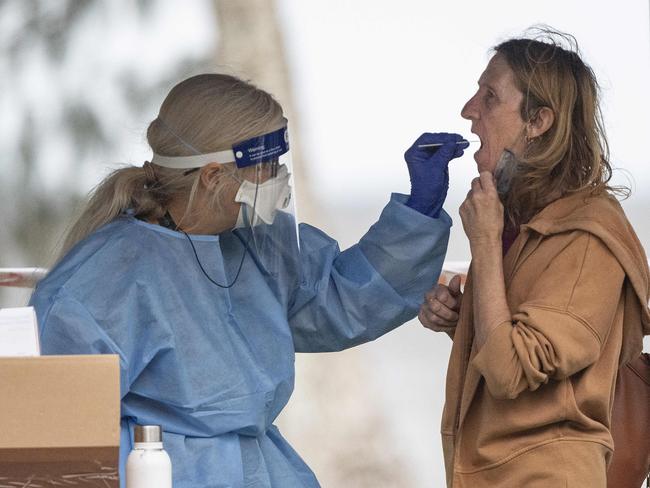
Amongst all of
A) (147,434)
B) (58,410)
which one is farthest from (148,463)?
(58,410)

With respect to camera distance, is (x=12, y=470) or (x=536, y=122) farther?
(x=536, y=122)

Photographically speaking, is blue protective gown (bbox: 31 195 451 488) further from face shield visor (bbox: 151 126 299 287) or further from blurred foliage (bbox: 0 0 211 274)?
blurred foliage (bbox: 0 0 211 274)

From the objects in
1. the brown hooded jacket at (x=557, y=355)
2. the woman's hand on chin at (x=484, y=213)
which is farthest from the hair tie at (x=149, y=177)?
the brown hooded jacket at (x=557, y=355)

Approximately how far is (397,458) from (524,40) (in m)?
2.31

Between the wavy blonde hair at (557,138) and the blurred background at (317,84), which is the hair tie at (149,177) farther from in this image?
the blurred background at (317,84)

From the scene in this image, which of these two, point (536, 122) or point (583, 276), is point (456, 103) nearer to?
point (536, 122)

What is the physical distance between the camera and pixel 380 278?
2.86 metres

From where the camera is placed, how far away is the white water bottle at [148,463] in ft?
6.30

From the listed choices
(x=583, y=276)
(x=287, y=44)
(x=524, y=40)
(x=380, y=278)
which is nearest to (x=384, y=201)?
(x=287, y=44)

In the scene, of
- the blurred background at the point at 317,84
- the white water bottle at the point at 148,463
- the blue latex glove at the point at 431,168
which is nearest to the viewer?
the white water bottle at the point at 148,463

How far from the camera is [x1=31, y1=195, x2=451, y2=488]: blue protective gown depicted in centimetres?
245

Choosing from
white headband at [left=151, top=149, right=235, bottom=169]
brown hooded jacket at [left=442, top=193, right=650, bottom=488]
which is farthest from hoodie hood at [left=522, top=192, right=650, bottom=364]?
white headband at [left=151, top=149, right=235, bottom=169]

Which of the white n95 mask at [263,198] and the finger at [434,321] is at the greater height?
the white n95 mask at [263,198]

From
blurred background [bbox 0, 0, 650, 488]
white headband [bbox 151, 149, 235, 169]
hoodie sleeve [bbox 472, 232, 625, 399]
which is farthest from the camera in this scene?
blurred background [bbox 0, 0, 650, 488]
